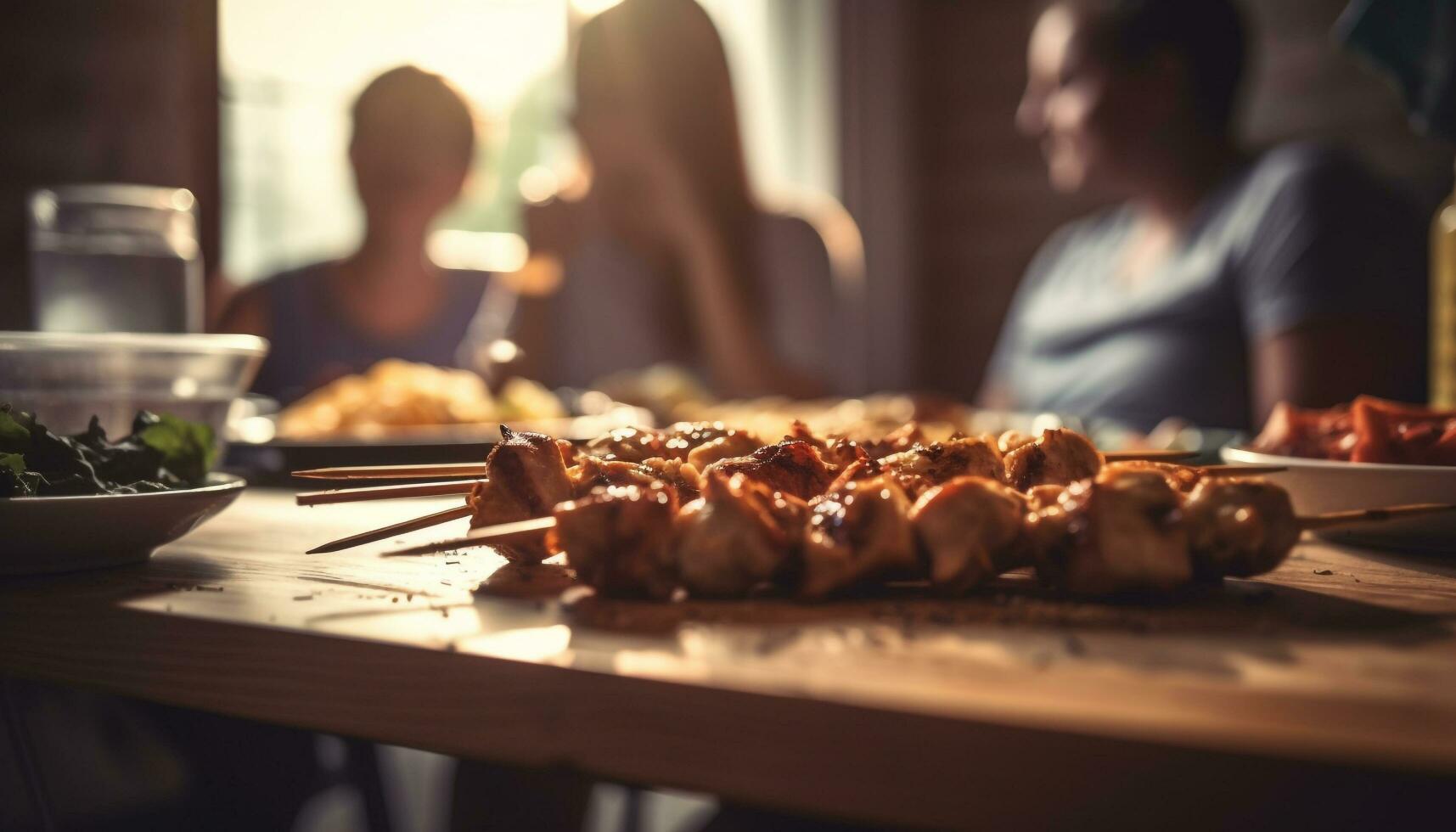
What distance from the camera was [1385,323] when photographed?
127 inches

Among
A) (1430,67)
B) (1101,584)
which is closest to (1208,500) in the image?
(1101,584)

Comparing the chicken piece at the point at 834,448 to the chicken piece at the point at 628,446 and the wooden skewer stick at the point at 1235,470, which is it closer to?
the chicken piece at the point at 628,446

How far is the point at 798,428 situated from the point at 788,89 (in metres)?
6.77

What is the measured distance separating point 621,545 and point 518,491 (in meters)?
0.19

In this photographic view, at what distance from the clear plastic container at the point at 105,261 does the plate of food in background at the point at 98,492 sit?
2.59 ft

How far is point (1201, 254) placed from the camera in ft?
11.9

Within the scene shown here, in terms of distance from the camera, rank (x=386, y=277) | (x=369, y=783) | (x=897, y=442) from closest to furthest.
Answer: (x=897, y=442) → (x=369, y=783) → (x=386, y=277)

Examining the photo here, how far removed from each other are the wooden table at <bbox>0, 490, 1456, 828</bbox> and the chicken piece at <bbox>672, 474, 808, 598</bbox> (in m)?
0.03

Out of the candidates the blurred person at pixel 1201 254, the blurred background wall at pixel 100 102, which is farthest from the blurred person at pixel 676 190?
the blurred background wall at pixel 100 102

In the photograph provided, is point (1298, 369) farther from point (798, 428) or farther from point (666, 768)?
point (666, 768)

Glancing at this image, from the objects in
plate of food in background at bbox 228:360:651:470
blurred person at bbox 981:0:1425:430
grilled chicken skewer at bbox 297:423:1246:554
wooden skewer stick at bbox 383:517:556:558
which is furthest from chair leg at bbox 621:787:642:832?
blurred person at bbox 981:0:1425:430

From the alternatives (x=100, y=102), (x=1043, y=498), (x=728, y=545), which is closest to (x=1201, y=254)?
(x=1043, y=498)

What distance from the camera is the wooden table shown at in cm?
45

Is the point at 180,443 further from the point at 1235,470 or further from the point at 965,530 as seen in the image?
the point at 1235,470
